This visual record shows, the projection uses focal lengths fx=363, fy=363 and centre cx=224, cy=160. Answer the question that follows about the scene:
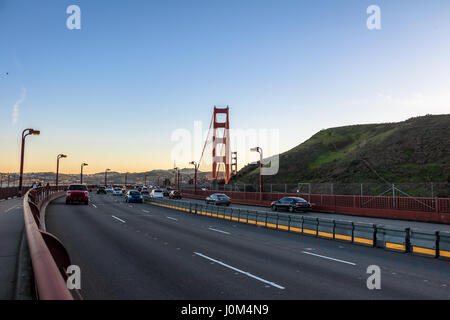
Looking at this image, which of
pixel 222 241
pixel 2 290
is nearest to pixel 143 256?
pixel 222 241

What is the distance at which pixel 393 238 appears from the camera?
1322cm

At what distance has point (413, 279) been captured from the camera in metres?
8.80

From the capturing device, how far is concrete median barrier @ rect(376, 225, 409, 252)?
→ 1280cm

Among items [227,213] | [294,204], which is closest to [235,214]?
[227,213]

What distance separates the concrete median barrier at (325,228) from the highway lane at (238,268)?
844mm

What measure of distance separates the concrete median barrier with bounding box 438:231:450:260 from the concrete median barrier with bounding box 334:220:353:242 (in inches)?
145

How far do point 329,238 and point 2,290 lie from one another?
13.3m

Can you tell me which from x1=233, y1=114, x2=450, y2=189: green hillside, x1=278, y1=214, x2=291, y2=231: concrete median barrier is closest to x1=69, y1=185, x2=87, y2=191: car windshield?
x1=278, y1=214, x2=291, y2=231: concrete median barrier

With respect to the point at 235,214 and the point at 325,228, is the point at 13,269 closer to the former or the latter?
the point at 325,228

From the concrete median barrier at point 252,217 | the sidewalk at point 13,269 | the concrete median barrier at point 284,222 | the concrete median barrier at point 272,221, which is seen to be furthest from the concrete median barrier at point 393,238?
the sidewalk at point 13,269

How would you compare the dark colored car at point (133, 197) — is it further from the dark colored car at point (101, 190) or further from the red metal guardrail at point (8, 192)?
the dark colored car at point (101, 190)

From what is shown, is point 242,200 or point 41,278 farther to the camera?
point 242,200

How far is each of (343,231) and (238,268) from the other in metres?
7.56
